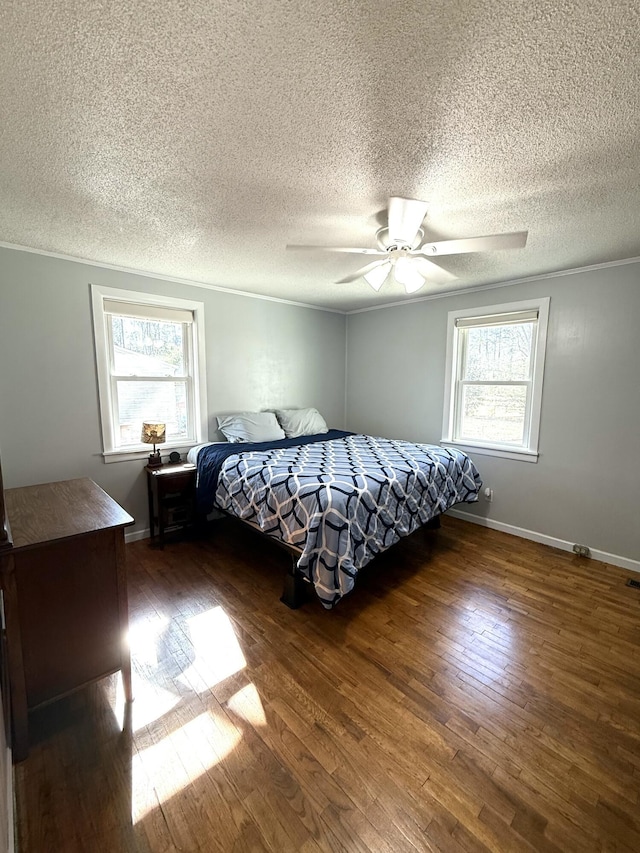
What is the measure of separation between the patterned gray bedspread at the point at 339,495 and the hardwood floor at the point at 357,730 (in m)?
0.42

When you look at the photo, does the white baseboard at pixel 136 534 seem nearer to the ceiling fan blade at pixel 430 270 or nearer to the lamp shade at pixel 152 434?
the lamp shade at pixel 152 434

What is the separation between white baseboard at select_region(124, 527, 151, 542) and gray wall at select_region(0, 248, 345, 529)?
6 cm

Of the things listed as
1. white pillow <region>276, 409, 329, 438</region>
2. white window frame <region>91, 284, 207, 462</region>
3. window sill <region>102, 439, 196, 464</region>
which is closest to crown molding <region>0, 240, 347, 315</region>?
white window frame <region>91, 284, 207, 462</region>

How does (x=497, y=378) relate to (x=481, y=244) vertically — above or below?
below

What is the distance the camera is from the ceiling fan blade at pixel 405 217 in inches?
68.0

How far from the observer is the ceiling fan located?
1789mm

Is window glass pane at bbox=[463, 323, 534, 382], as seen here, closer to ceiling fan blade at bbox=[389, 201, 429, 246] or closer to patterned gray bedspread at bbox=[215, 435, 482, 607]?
patterned gray bedspread at bbox=[215, 435, 482, 607]

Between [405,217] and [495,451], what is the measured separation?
2547 mm

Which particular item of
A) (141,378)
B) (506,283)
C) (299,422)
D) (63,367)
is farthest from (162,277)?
(506,283)

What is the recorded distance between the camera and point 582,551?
3045mm

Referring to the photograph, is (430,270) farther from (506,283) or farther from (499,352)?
(499,352)

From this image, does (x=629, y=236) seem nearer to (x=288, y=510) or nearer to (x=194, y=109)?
(x=194, y=109)

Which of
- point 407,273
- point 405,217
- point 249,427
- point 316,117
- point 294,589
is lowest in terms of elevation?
point 294,589

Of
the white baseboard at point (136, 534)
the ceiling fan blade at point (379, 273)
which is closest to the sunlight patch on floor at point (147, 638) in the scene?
the white baseboard at point (136, 534)
